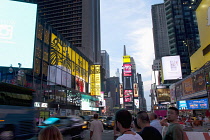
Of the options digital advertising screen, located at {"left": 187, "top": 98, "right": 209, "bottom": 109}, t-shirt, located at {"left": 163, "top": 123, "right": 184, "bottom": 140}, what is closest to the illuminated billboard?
digital advertising screen, located at {"left": 187, "top": 98, "right": 209, "bottom": 109}

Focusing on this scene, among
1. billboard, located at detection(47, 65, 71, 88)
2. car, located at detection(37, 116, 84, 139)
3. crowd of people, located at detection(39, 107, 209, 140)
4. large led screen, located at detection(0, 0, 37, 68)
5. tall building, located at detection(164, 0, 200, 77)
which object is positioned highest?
tall building, located at detection(164, 0, 200, 77)

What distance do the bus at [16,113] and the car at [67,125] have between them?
3.55 ft

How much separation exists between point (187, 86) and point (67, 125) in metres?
29.7

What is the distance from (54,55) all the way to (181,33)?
291 ft

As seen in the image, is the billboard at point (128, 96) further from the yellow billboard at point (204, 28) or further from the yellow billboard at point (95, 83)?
the yellow billboard at point (204, 28)

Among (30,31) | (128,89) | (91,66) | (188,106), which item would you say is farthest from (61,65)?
(128,89)

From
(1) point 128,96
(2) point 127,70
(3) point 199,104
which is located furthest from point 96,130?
(2) point 127,70

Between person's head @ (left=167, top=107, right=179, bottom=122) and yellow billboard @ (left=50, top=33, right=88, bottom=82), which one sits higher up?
yellow billboard @ (left=50, top=33, right=88, bottom=82)

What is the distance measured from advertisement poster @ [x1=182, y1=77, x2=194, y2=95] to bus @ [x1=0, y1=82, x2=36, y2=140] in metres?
28.4

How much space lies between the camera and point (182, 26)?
362ft

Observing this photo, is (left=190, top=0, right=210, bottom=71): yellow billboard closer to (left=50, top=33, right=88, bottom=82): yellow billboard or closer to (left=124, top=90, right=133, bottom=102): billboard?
(left=50, top=33, right=88, bottom=82): yellow billboard

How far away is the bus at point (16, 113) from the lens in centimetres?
1140

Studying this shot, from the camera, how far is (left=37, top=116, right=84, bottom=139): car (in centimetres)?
1266

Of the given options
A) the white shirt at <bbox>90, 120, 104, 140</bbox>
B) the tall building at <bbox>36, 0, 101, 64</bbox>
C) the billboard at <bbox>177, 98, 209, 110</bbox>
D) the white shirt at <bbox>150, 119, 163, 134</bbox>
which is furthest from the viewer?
the tall building at <bbox>36, 0, 101, 64</bbox>
